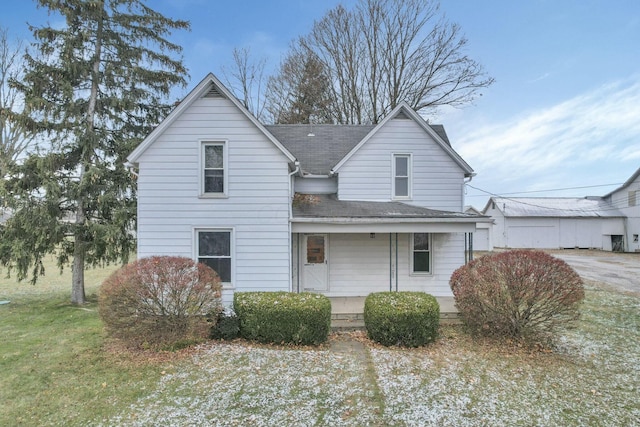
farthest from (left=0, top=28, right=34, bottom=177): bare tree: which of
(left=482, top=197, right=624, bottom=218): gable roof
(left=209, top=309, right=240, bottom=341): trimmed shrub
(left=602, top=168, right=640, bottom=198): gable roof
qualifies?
(left=602, top=168, right=640, bottom=198): gable roof

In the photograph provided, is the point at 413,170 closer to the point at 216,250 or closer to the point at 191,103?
the point at 216,250

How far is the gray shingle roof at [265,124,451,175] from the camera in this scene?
11359mm

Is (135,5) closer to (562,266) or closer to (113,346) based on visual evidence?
(113,346)

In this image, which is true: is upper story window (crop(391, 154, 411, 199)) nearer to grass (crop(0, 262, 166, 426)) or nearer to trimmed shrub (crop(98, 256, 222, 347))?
trimmed shrub (crop(98, 256, 222, 347))

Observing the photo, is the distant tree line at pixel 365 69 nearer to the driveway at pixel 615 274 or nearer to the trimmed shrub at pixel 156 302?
the driveway at pixel 615 274

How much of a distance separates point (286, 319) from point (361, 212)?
392cm

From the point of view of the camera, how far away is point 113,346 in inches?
263

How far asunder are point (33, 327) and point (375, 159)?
1067 centimetres

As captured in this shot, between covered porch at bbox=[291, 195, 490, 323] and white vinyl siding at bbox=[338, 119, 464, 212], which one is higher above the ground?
white vinyl siding at bbox=[338, 119, 464, 212]

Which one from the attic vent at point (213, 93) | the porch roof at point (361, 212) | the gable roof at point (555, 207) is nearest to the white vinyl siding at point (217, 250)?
the porch roof at point (361, 212)

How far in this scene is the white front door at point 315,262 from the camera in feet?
33.2

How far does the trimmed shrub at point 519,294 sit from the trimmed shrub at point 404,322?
0.88 meters

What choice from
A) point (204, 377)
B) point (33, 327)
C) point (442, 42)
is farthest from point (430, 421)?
point (442, 42)

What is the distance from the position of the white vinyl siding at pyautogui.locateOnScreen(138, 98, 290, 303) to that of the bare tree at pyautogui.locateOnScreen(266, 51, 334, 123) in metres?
15.4
